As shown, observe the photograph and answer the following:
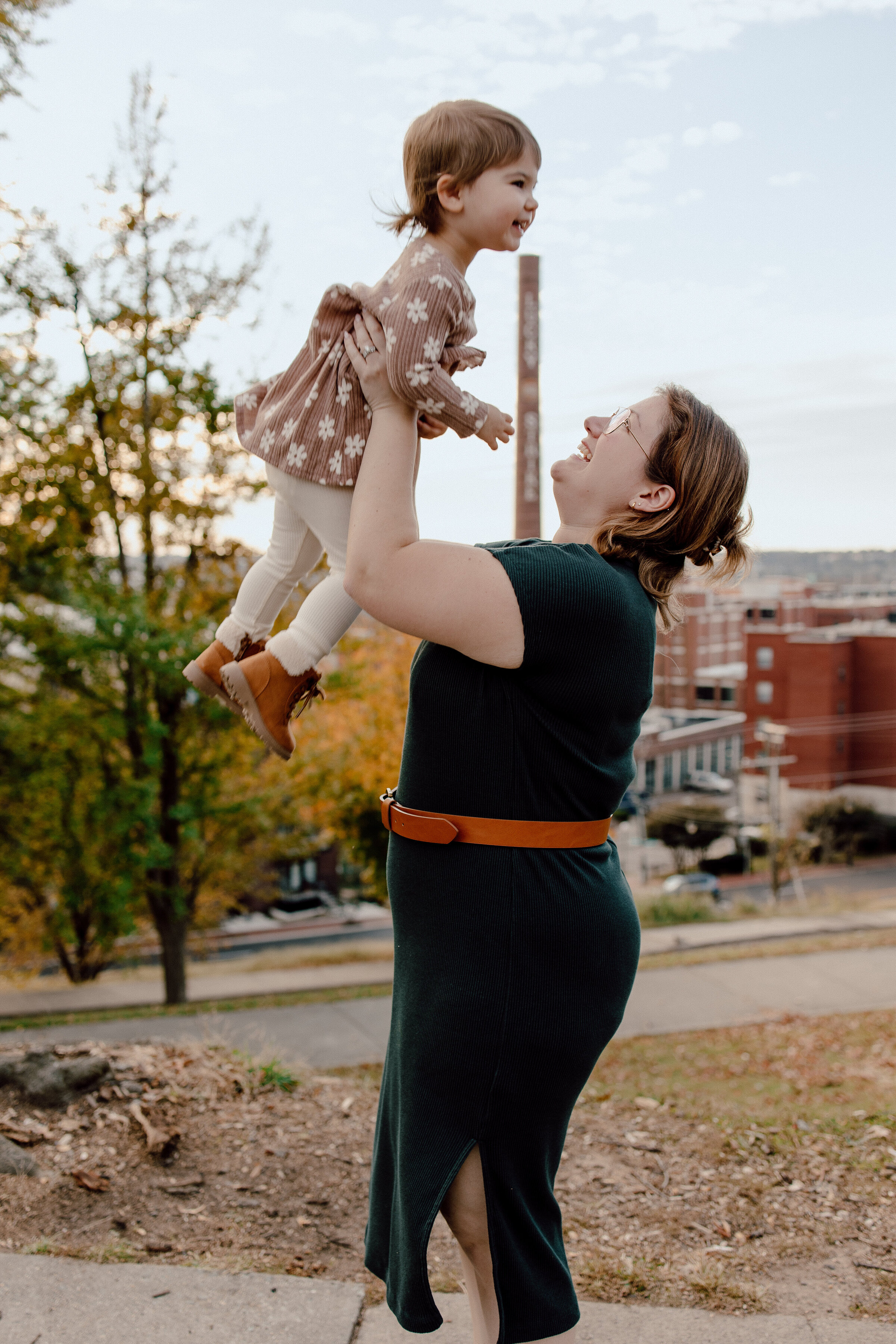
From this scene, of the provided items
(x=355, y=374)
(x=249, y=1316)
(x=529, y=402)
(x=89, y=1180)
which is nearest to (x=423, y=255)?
(x=355, y=374)

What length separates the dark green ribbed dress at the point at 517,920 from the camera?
4.77ft

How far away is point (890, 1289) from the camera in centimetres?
255

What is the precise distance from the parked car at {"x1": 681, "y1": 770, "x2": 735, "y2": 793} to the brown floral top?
184ft

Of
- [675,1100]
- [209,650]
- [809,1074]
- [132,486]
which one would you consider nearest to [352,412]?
[209,650]

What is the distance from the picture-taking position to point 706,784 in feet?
185

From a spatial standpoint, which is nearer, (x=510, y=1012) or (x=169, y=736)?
(x=510, y=1012)

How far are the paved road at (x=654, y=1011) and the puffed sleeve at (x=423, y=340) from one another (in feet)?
18.7

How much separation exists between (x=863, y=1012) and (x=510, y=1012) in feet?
23.4

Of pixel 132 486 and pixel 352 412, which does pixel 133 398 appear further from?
pixel 352 412

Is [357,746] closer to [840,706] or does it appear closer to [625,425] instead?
[625,425]

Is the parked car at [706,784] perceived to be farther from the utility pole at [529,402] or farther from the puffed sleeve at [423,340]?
the puffed sleeve at [423,340]

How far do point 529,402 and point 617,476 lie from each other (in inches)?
288

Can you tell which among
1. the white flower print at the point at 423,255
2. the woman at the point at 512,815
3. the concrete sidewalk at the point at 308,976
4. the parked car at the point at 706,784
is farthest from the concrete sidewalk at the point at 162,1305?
the parked car at the point at 706,784

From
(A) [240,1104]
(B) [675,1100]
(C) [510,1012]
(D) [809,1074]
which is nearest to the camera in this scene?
(C) [510,1012]
